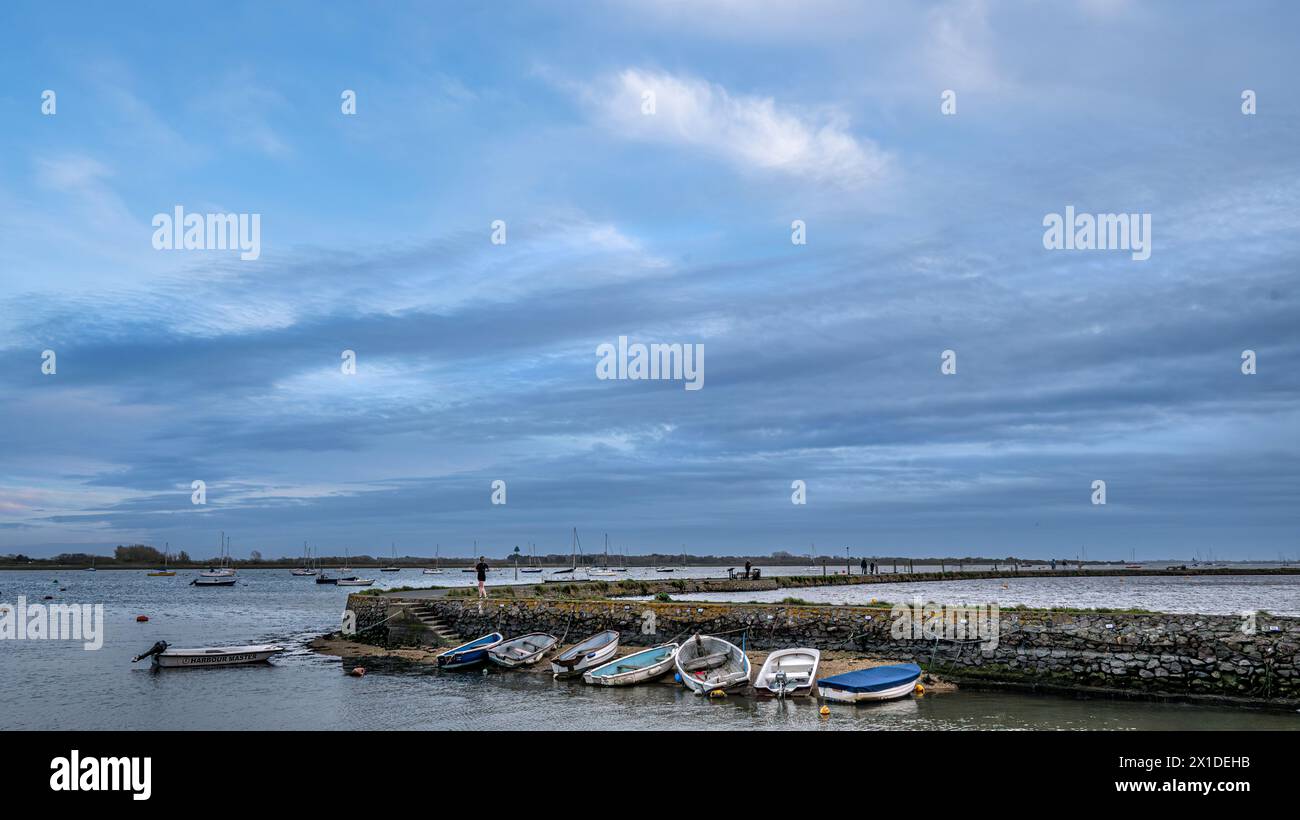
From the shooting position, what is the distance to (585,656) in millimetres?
33031

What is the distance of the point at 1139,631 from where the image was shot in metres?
27.1

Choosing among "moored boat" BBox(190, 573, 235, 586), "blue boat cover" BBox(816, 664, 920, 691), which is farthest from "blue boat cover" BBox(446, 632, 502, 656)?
"moored boat" BBox(190, 573, 235, 586)

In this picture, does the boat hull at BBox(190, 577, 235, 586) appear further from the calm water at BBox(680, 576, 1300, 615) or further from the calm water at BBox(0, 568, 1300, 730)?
the calm water at BBox(0, 568, 1300, 730)

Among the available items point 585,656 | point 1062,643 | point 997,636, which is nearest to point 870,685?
point 997,636

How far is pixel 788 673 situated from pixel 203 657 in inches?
1028

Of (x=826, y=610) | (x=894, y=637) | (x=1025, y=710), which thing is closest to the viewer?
(x=1025, y=710)

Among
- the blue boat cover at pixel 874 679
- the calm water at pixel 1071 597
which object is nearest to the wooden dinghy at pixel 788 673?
the blue boat cover at pixel 874 679

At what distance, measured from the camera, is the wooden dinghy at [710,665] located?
91.1ft

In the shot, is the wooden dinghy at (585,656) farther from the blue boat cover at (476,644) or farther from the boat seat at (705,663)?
the boat seat at (705,663)

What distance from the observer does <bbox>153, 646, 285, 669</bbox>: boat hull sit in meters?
36.8

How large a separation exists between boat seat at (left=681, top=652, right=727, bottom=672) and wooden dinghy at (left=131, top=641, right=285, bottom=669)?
66.1ft
